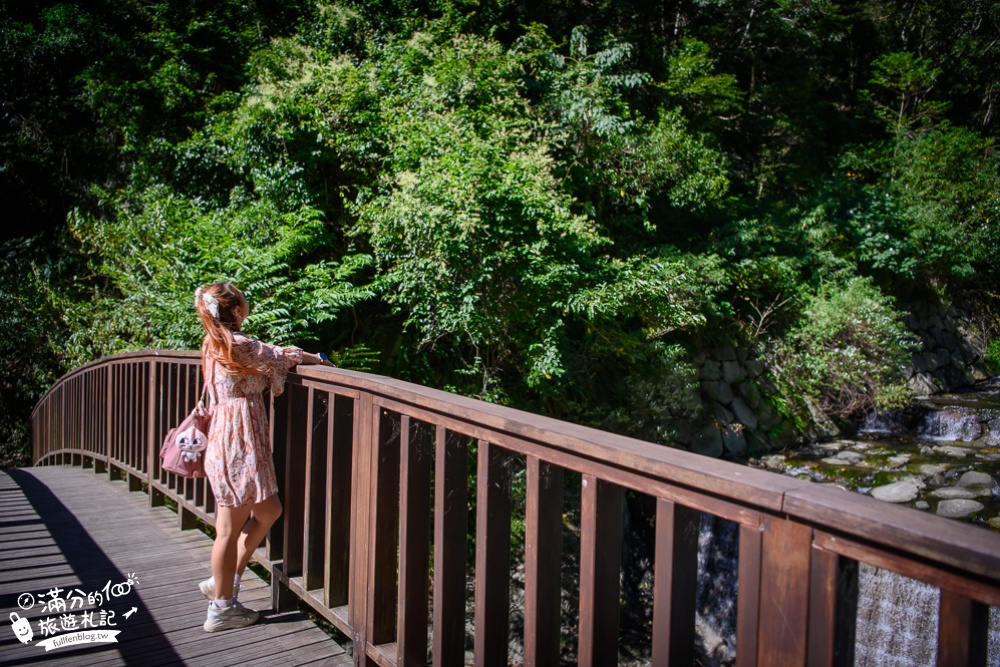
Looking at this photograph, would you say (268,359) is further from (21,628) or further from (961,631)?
(961,631)

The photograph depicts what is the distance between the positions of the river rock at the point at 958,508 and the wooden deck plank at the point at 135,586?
7.63 metres

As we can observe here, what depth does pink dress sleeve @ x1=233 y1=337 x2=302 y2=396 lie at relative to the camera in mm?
2551

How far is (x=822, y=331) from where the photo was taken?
11070 millimetres

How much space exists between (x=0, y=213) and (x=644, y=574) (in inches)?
540

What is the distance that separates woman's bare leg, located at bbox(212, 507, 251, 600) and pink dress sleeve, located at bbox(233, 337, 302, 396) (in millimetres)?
512

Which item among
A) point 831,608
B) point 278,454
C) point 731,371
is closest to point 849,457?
point 731,371

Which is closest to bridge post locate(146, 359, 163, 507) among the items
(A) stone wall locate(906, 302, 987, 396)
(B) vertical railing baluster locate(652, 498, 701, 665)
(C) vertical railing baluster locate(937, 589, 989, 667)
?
(B) vertical railing baluster locate(652, 498, 701, 665)

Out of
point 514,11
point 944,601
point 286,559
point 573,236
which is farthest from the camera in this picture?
point 514,11

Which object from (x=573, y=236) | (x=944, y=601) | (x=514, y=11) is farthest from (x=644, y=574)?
(x=514, y=11)

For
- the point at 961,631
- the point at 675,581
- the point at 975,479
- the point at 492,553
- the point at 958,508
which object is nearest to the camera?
the point at 961,631

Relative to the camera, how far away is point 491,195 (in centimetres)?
675

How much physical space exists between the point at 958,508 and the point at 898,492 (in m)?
0.71

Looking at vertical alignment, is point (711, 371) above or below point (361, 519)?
below

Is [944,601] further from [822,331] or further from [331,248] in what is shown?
[822,331]
